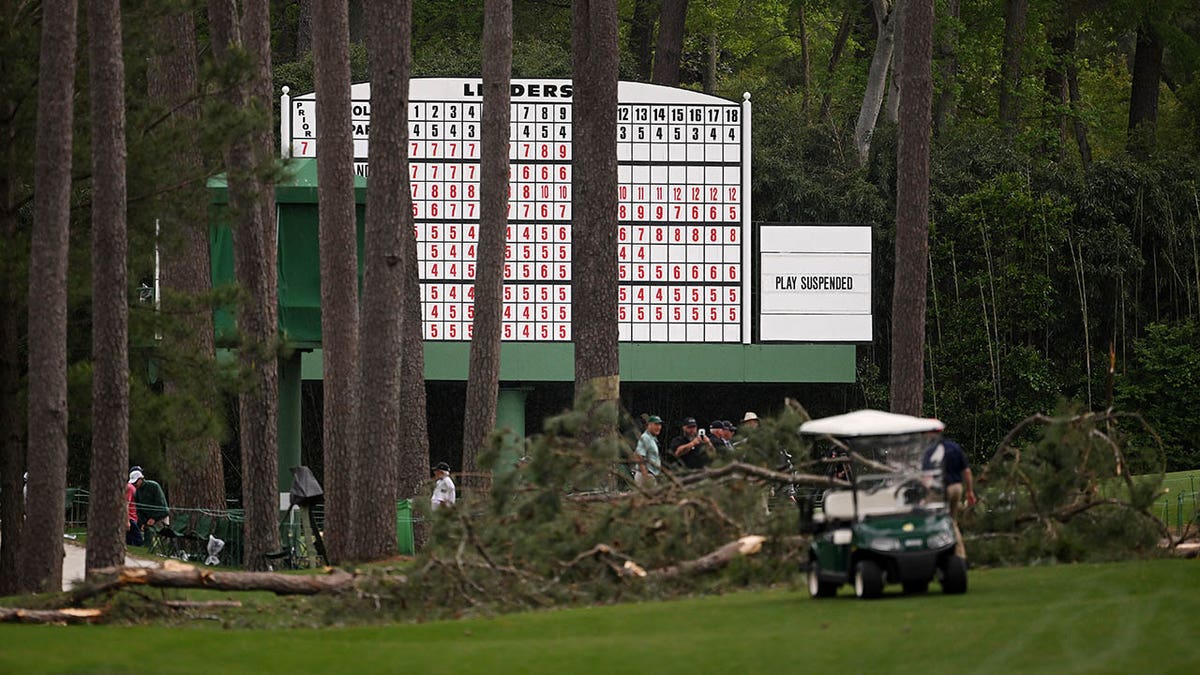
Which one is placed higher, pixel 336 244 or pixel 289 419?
pixel 336 244

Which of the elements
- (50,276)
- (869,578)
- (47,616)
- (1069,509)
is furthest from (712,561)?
(50,276)

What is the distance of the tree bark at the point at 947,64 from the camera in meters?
45.9

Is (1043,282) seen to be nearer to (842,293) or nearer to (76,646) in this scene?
(842,293)

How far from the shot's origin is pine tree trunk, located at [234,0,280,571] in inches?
941

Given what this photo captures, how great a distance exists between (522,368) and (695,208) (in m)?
4.26

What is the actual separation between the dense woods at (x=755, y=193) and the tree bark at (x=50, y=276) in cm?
3

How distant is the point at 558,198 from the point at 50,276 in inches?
617

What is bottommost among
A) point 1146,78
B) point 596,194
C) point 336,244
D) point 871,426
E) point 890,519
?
point 890,519

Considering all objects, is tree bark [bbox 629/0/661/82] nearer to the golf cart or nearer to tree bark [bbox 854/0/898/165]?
tree bark [bbox 854/0/898/165]

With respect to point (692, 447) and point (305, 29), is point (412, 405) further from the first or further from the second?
point (305, 29)

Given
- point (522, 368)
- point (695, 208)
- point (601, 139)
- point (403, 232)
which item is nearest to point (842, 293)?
point (695, 208)

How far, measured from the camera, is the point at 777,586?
16.3m

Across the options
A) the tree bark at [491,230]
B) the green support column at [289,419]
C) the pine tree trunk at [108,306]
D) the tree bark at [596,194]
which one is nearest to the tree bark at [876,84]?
the green support column at [289,419]

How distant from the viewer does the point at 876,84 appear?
138 feet
